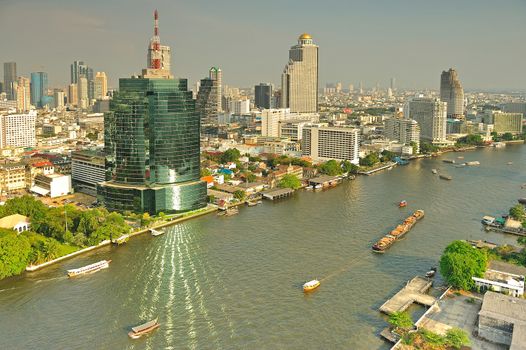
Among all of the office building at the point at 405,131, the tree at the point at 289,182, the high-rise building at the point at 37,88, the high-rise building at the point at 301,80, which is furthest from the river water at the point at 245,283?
the high-rise building at the point at 37,88

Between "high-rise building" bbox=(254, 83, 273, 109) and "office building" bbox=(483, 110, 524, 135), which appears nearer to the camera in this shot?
"office building" bbox=(483, 110, 524, 135)

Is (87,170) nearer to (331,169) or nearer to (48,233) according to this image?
(48,233)

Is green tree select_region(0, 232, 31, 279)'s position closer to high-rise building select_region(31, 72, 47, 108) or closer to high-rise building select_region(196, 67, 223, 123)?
high-rise building select_region(196, 67, 223, 123)

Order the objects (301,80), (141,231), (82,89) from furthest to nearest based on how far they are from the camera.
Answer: (82,89) → (301,80) → (141,231)

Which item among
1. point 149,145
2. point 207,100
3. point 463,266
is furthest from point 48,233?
point 207,100

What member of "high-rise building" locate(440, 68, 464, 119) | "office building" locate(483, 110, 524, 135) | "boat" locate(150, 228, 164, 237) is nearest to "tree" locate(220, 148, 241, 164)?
"boat" locate(150, 228, 164, 237)

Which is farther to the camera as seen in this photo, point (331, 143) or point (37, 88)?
point (37, 88)

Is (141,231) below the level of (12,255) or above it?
below
